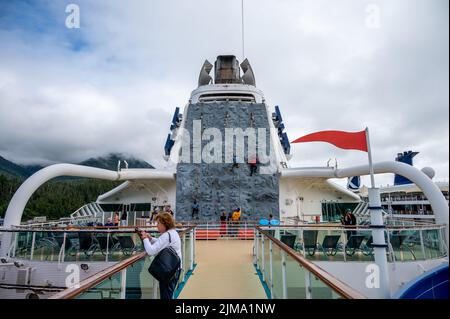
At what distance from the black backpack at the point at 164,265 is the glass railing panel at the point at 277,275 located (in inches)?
52.5

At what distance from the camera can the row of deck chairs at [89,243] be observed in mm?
5805

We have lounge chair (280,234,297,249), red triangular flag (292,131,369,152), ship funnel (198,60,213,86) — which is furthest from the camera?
ship funnel (198,60,213,86)

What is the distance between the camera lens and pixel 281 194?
14.0 m

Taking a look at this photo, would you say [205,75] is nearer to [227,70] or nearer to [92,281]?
[227,70]

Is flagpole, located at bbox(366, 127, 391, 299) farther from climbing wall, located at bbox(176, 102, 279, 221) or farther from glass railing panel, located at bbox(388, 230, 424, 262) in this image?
climbing wall, located at bbox(176, 102, 279, 221)

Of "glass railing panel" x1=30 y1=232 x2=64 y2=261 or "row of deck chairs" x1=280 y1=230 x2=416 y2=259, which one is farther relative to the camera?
"row of deck chairs" x1=280 y1=230 x2=416 y2=259

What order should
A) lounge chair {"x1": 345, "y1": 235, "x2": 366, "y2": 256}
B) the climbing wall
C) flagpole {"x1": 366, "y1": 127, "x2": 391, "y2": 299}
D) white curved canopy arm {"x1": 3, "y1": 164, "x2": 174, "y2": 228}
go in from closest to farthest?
flagpole {"x1": 366, "y1": 127, "x2": 391, "y2": 299} < lounge chair {"x1": 345, "y1": 235, "x2": 366, "y2": 256} < white curved canopy arm {"x1": 3, "y1": 164, "x2": 174, "y2": 228} < the climbing wall

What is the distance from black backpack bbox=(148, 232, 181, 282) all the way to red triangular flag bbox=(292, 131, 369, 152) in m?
2.62

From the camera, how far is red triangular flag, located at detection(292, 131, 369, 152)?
402 cm

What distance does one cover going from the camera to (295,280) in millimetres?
2701

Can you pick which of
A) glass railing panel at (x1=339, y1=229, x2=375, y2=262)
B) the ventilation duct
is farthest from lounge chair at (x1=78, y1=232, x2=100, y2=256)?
the ventilation duct

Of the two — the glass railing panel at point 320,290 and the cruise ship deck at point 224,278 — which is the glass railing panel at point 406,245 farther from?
the glass railing panel at point 320,290

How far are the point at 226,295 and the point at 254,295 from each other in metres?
0.38

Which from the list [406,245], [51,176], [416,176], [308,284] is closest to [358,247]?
[406,245]
